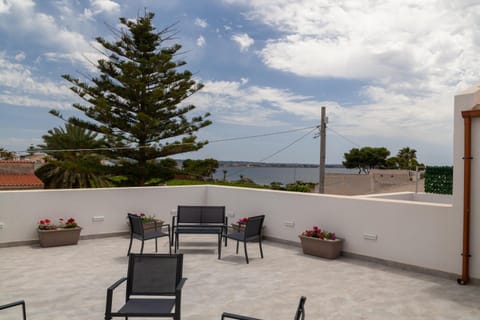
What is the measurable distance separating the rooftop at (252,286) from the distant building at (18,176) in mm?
15430

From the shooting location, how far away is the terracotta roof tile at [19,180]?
65.5 ft

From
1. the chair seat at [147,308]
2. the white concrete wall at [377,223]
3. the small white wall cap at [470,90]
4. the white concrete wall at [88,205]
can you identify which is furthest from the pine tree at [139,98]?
the chair seat at [147,308]

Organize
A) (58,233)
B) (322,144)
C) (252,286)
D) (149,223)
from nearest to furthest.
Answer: (252,286) < (58,233) < (149,223) < (322,144)

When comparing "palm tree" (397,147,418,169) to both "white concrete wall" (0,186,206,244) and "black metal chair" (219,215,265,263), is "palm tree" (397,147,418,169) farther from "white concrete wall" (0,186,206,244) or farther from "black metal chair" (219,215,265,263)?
"black metal chair" (219,215,265,263)

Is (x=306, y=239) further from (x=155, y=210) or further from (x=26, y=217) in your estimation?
(x=26, y=217)

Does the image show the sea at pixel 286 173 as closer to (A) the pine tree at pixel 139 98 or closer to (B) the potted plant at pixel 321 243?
(A) the pine tree at pixel 139 98

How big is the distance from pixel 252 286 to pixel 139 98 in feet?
31.7

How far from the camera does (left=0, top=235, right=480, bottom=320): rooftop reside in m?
3.68

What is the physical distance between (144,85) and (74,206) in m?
6.40

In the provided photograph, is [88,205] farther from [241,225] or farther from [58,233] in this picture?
[241,225]

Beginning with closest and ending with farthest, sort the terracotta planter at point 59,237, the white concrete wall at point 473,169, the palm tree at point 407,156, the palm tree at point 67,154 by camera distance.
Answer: the white concrete wall at point 473,169 → the terracotta planter at point 59,237 → the palm tree at point 67,154 → the palm tree at point 407,156

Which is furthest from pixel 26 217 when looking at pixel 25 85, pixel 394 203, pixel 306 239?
pixel 25 85

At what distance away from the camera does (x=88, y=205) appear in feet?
23.2

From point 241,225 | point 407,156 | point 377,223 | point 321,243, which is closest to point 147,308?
point 321,243
